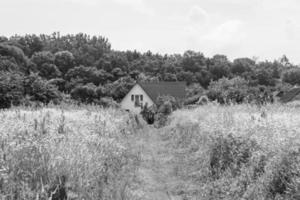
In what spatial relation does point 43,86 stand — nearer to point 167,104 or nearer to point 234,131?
point 167,104

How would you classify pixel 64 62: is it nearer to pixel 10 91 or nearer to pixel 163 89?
pixel 163 89

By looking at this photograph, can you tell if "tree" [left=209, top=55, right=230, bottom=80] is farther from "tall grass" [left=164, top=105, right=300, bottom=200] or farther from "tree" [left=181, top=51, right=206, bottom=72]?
"tall grass" [left=164, top=105, right=300, bottom=200]

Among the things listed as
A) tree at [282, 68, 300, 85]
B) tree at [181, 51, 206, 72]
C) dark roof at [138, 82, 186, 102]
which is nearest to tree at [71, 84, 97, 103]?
dark roof at [138, 82, 186, 102]

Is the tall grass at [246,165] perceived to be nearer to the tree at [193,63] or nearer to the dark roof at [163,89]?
the dark roof at [163,89]

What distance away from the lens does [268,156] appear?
18.4ft

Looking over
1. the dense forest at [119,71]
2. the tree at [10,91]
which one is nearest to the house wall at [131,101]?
the dense forest at [119,71]

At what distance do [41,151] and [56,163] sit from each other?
0.33 meters

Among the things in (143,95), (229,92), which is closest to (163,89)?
(143,95)

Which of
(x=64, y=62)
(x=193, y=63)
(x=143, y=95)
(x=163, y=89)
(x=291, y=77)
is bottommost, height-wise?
(x=143, y=95)

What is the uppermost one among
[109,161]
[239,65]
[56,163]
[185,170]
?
[239,65]

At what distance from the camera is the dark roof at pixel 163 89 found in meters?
43.3

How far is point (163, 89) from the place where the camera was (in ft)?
147

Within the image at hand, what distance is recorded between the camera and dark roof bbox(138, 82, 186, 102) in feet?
142

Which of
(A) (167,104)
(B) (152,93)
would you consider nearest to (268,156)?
(A) (167,104)
